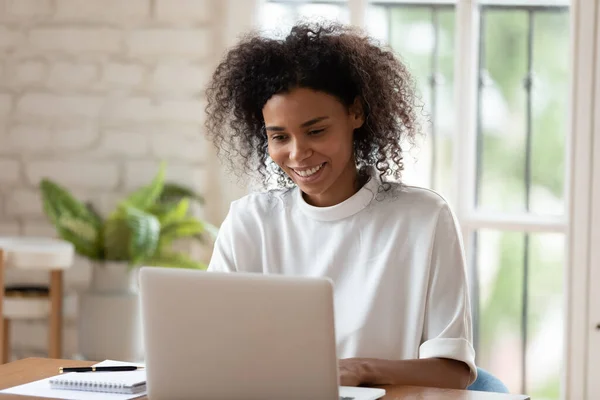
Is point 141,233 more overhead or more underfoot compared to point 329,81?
more underfoot

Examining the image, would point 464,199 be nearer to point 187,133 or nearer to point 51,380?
point 187,133

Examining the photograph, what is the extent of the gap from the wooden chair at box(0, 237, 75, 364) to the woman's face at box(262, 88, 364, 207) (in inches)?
62.5

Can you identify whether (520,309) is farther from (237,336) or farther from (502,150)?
(237,336)

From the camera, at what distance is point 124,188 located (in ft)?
13.4

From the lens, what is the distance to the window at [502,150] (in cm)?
382

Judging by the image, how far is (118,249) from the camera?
3.83 metres

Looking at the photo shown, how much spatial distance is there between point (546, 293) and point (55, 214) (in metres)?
1.92

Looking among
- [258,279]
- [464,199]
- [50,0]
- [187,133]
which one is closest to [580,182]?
[464,199]

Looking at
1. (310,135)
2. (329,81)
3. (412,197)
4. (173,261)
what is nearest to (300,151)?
(310,135)

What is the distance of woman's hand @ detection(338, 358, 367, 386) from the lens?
175 centimetres

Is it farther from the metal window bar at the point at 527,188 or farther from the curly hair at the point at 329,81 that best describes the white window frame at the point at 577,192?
the curly hair at the point at 329,81

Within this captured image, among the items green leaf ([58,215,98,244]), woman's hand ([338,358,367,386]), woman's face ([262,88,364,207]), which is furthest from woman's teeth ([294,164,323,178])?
green leaf ([58,215,98,244])

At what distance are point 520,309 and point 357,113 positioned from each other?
1.98 metres

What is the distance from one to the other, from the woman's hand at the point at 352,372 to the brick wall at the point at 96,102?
2274mm
